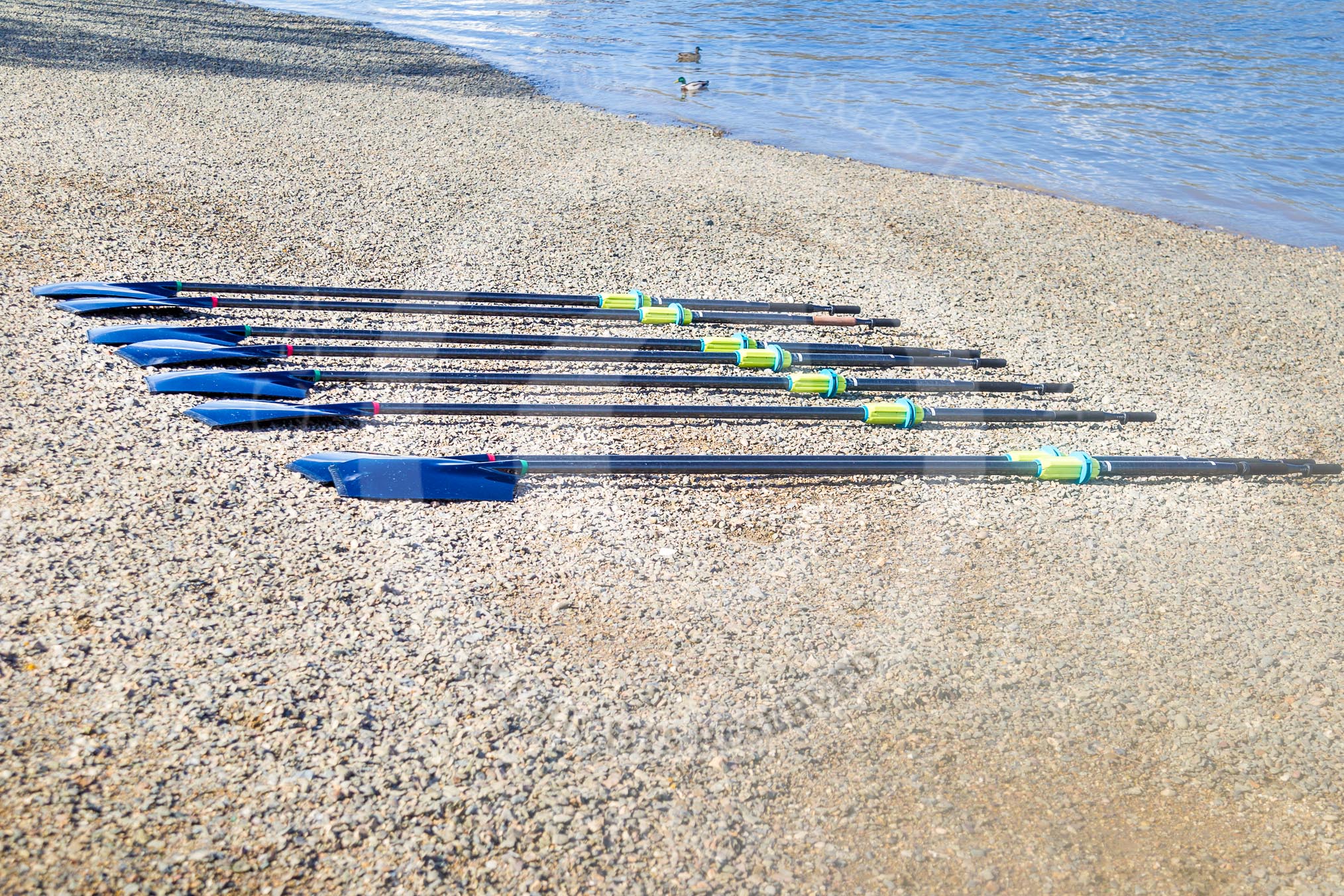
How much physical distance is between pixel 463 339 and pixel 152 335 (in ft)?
6.14

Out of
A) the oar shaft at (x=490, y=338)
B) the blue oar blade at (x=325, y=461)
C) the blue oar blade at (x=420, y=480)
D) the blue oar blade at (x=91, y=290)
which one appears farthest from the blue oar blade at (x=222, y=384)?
the blue oar blade at (x=91, y=290)

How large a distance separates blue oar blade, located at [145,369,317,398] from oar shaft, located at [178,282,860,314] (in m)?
1.35

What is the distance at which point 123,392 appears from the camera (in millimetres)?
5211

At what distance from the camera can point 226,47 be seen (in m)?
16.2

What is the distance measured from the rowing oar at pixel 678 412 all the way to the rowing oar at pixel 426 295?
1527mm

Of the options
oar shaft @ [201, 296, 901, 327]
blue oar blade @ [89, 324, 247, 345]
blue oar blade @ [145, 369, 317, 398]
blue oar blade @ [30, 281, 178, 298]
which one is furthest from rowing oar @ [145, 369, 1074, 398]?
blue oar blade @ [30, 281, 178, 298]

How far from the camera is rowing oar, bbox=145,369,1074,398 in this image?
5.29 meters

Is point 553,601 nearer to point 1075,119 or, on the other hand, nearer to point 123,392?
point 123,392

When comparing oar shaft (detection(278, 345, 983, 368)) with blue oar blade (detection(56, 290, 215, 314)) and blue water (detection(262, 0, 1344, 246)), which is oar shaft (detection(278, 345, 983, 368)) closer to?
blue oar blade (detection(56, 290, 215, 314))

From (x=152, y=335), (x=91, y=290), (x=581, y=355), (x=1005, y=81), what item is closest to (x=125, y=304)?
(x=91, y=290)

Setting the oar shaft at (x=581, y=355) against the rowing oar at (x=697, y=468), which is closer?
the rowing oar at (x=697, y=468)

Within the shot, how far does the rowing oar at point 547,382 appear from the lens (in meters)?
5.29

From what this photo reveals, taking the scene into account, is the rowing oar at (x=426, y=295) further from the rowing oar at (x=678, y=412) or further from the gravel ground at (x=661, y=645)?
the rowing oar at (x=678, y=412)

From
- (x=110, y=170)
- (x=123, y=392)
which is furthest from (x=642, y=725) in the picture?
(x=110, y=170)
